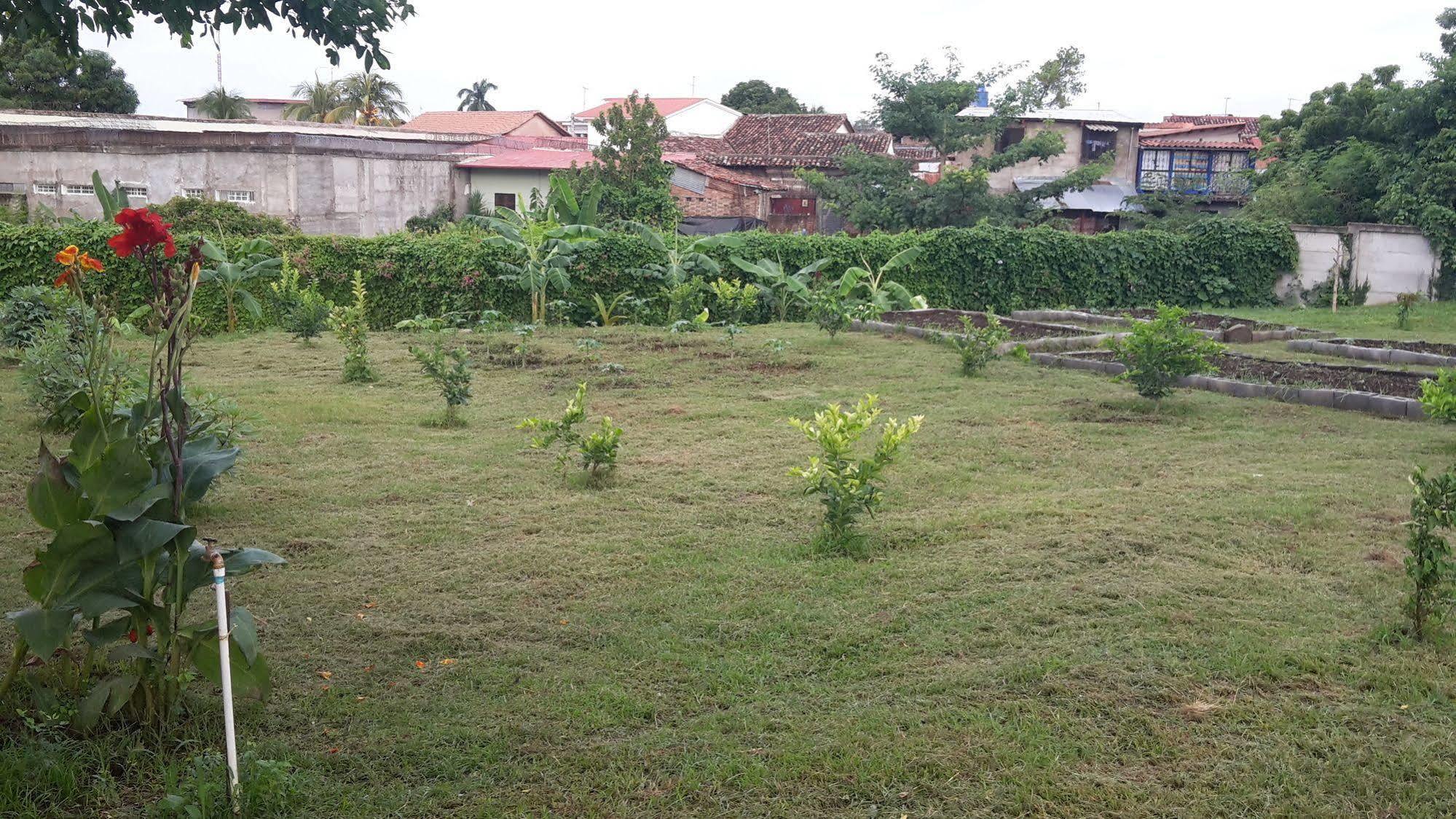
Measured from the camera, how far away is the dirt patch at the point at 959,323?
15359 mm

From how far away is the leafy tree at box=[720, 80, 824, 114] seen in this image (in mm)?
56469

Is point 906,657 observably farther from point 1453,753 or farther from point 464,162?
point 464,162

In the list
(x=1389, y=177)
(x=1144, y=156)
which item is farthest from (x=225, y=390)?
(x=1144, y=156)

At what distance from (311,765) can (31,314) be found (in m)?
10.2

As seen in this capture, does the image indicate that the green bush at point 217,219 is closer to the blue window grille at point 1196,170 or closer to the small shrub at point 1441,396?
the small shrub at point 1441,396

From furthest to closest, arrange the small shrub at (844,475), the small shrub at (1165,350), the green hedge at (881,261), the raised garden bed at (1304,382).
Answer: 1. the green hedge at (881,261)
2. the raised garden bed at (1304,382)
3. the small shrub at (1165,350)
4. the small shrub at (844,475)

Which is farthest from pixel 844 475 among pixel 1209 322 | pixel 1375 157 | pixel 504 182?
pixel 504 182

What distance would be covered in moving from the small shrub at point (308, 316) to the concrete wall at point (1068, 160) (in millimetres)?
23619

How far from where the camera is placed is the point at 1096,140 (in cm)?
3494

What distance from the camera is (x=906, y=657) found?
4.41m

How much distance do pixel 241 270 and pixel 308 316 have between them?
5.26 feet

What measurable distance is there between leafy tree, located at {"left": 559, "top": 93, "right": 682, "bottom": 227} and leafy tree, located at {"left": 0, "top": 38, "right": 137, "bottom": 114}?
21686mm

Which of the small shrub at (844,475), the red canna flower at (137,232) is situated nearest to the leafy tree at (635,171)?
the small shrub at (844,475)

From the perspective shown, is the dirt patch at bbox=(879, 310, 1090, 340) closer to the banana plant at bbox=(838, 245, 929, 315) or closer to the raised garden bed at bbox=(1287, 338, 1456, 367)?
the banana plant at bbox=(838, 245, 929, 315)
